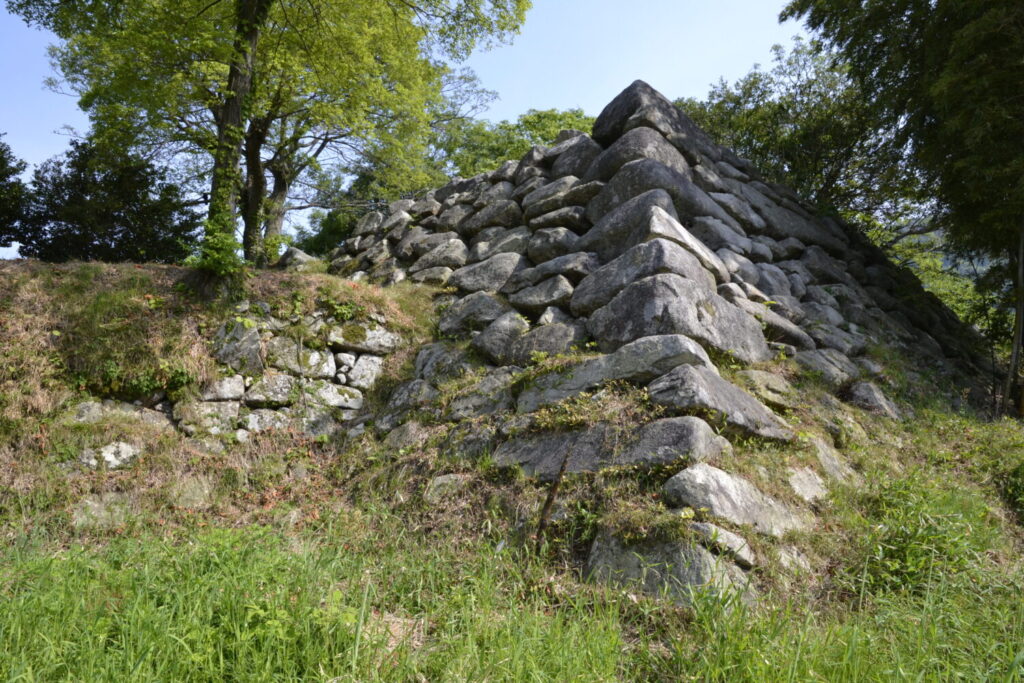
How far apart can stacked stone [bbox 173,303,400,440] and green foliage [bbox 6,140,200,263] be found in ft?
21.4

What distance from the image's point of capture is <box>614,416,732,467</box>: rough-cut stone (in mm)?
4047

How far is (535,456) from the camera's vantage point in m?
4.64

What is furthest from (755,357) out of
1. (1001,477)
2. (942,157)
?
(942,157)

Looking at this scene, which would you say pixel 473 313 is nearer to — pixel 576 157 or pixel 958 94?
pixel 576 157

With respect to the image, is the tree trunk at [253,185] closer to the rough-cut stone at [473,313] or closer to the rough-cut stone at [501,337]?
the rough-cut stone at [473,313]

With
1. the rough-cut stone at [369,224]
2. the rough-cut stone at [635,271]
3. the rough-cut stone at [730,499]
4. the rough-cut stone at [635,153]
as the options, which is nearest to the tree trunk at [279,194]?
the rough-cut stone at [369,224]

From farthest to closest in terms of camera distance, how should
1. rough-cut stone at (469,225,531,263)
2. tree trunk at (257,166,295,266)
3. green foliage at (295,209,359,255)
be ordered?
1. green foliage at (295,209,359,255)
2. tree trunk at (257,166,295,266)
3. rough-cut stone at (469,225,531,263)

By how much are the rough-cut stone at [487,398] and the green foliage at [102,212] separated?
9.01m

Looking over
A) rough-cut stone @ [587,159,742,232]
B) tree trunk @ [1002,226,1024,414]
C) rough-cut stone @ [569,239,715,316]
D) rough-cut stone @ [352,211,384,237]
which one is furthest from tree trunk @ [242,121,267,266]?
tree trunk @ [1002,226,1024,414]

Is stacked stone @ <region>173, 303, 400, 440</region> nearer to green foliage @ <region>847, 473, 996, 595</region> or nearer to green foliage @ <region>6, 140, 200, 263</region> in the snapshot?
green foliage @ <region>847, 473, 996, 595</region>

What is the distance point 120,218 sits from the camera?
A: 39.5 ft

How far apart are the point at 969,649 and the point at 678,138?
7531 millimetres

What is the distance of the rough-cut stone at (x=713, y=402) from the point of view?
4430mm

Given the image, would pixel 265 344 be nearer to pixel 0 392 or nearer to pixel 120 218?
pixel 0 392
